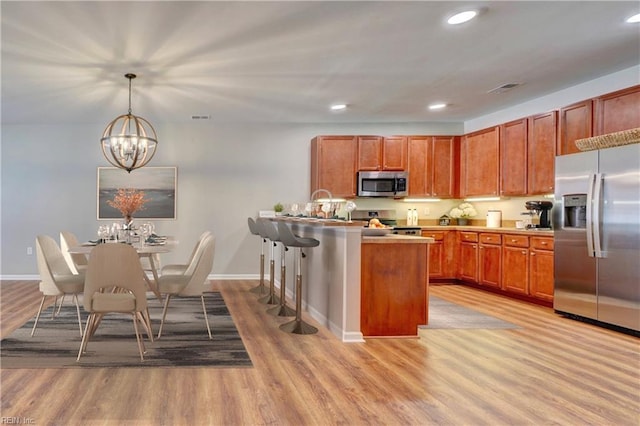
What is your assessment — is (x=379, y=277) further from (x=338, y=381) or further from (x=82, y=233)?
(x=82, y=233)

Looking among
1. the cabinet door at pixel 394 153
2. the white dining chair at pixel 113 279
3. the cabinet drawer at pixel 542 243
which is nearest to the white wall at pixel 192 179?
the cabinet door at pixel 394 153

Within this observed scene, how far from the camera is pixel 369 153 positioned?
707cm

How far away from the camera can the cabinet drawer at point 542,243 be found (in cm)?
513

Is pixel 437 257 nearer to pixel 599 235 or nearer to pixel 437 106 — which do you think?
pixel 437 106

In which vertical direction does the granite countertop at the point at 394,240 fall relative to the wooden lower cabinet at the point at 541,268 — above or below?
above

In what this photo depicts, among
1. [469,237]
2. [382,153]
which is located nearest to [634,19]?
[469,237]

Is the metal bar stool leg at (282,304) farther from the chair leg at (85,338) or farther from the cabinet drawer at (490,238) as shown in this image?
the cabinet drawer at (490,238)

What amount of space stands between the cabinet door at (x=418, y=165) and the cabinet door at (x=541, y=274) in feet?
7.15

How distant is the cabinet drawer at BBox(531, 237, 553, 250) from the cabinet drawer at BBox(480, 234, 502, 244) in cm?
60

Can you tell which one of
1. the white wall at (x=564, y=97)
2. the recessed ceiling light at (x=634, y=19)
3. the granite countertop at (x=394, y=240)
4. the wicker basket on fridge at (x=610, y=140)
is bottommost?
the granite countertop at (x=394, y=240)

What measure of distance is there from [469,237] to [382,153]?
1834 millimetres

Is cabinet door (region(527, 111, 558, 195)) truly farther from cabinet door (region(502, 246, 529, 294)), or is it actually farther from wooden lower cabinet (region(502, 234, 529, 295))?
cabinet door (region(502, 246, 529, 294))

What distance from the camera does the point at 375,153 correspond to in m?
7.08

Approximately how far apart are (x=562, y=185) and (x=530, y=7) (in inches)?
87.9
